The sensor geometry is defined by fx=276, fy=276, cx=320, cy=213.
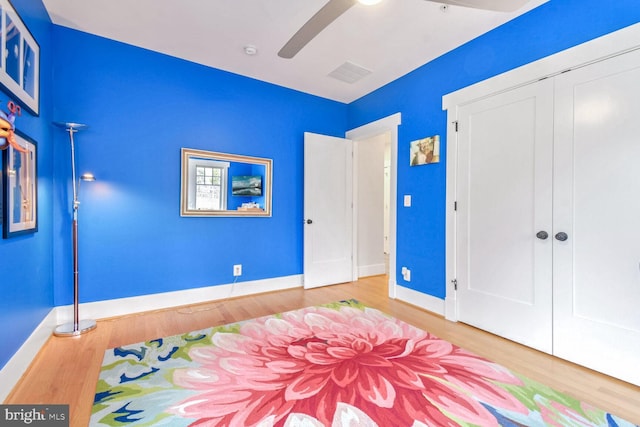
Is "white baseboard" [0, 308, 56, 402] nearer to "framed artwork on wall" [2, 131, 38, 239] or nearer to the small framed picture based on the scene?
"framed artwork on wall" [2, 131, 38, 239]

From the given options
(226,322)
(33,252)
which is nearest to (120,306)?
(33,252)

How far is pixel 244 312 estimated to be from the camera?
2881mm

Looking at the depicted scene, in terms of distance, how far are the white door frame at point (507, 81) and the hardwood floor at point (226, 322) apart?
47 centimetres

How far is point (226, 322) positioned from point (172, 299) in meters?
0.81

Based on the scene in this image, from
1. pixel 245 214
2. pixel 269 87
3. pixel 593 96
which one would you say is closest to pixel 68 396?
pixel 245 214

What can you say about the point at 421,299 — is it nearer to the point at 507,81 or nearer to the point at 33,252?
the point at 507,81

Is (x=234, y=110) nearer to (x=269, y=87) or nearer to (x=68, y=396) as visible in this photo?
(x=269, y=87)

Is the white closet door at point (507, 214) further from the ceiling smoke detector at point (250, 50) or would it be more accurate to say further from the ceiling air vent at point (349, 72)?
the ceiling smoke detector at point (250, 50)

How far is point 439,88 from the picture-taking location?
2916 millimetres

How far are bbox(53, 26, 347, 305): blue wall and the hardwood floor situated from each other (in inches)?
16.1

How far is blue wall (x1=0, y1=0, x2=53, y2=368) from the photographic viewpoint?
1.60m

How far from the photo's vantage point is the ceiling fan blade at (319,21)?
1546 millimetres

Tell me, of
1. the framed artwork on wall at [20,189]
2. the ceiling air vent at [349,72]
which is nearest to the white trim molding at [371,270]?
the ceiling air vent at [349,72]

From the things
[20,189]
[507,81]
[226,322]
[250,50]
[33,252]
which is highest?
[250,50]
